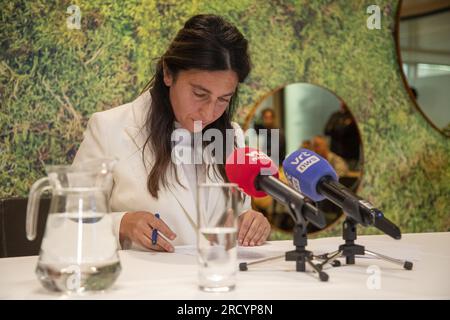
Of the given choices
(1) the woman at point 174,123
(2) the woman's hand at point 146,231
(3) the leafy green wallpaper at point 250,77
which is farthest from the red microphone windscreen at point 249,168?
(3) the leafy green wallpaper at point 250,77

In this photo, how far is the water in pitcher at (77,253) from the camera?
0.90m

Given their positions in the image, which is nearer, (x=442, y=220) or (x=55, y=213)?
(x=55, y=213)

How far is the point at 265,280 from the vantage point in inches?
42.3

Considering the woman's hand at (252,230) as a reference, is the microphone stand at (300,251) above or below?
above

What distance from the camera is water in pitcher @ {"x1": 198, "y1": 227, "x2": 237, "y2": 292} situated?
0.95 meters

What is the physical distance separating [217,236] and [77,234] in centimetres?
23

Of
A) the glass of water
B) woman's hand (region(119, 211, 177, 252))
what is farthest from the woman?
the glass of water

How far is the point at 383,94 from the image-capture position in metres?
3.38

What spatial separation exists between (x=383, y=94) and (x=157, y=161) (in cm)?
194

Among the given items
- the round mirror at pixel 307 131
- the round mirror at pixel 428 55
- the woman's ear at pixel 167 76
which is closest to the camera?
the woman's ear at pixel 167 76

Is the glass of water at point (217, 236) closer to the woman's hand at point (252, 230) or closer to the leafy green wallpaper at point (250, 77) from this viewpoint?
the woman's hand at point (252, 230)
